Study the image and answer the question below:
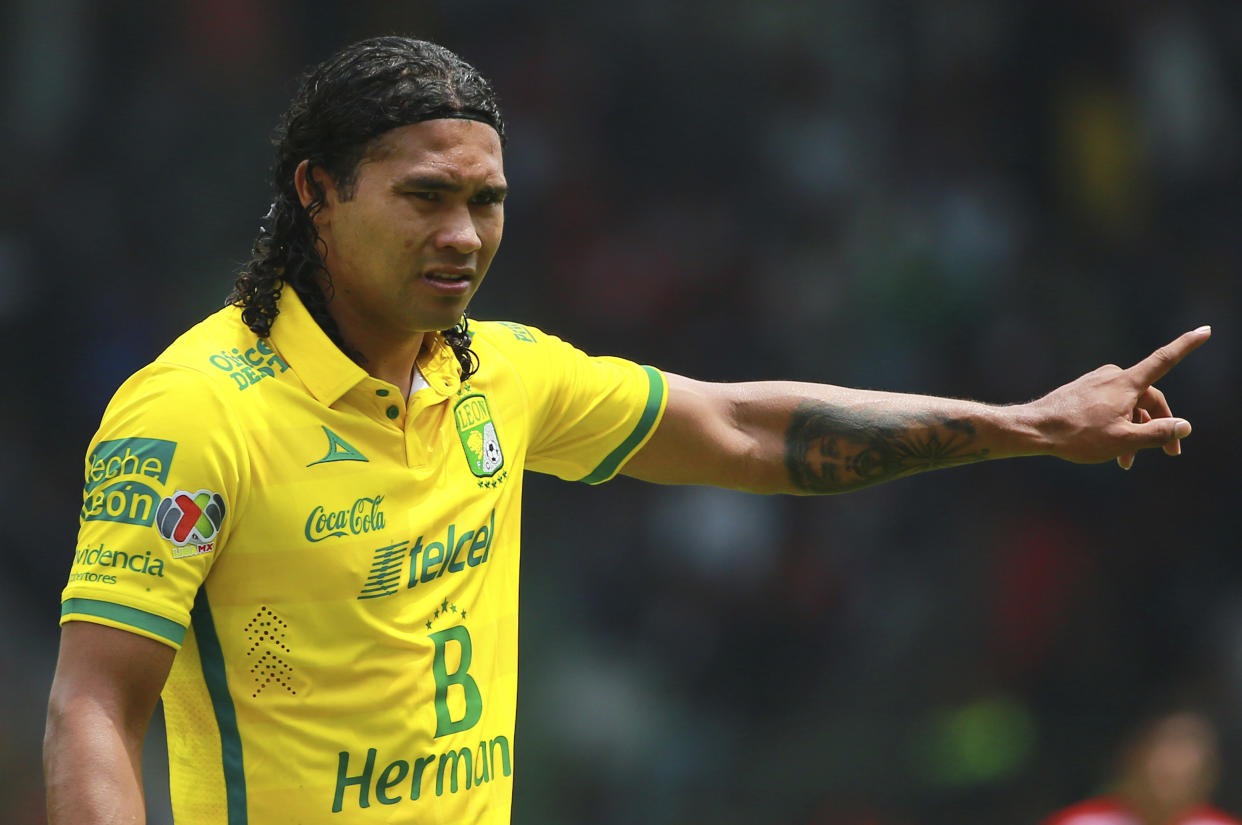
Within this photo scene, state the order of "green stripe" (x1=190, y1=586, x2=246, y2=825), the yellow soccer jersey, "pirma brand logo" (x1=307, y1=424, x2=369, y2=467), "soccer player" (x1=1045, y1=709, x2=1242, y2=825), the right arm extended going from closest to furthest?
the right arm extended, the yellow soccer jersey, "green stripe" (x1=190, y1=586, x2=246, y2=825), "pirma brand logo" (x1=307, y1=424, x2=369, y2=467), "soccer player" (x1=1045, y1=709, x2=1242, y2=825)

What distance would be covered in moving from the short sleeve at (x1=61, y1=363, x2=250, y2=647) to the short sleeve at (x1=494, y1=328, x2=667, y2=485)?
0.83 m

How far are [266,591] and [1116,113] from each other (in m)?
6.22

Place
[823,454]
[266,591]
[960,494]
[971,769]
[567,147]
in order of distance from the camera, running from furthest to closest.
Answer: [567,147]
[960,494]
[971,769]
[823,454]
[266,591]

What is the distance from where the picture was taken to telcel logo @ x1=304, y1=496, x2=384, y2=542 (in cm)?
238

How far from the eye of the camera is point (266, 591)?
7.72 feet

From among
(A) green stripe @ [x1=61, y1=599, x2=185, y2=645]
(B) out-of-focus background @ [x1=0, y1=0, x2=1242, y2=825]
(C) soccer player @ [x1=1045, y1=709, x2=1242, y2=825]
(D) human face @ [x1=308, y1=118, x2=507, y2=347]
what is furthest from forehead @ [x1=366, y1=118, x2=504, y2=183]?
(B) out-of-focus background @ [x1=0, y1=0, x2=1242, y2=825]

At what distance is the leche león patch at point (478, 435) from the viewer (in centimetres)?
270

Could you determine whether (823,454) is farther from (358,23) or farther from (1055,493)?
(358,23)

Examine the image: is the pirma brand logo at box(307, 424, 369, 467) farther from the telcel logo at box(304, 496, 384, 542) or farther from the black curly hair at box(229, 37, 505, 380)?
the black curly hair at box(229, 37, 505, 380)

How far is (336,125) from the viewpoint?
2.55 meters

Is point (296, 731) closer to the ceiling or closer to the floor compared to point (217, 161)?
closer to the floor

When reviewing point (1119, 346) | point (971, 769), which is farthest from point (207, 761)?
point (1119, 346)

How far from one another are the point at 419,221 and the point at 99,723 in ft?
3.12

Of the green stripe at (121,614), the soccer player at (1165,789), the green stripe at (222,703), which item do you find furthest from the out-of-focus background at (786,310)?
the green stripe at (121,614)
